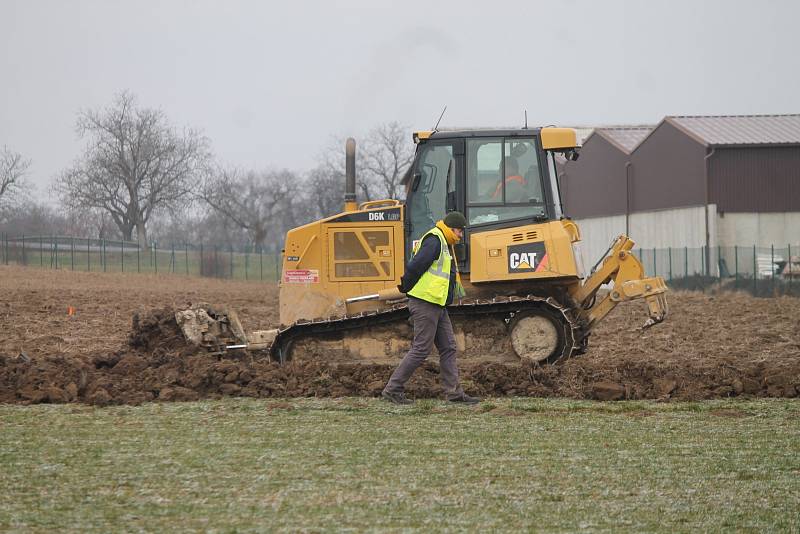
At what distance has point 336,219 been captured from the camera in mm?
13312

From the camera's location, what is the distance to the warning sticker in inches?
523

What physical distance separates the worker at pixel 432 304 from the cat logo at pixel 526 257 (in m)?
1.88

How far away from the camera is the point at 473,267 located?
41.3ft

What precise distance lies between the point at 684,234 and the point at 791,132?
212 inches

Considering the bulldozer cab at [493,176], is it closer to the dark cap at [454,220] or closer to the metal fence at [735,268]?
the dark cap at [454,220]

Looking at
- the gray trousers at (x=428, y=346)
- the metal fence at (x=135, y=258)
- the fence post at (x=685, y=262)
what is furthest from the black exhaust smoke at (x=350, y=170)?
the metal fence at (x=135, y=258)

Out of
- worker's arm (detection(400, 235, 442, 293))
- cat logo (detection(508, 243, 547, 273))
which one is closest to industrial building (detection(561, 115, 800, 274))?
cat logo (detection(508, 243, 547, 273))

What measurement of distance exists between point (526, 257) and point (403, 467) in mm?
5355

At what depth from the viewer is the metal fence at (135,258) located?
170 ft

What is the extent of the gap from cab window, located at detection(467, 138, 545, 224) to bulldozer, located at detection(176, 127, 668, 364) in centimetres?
1

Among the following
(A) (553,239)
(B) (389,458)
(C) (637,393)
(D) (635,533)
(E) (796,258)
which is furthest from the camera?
(E) (796,258)

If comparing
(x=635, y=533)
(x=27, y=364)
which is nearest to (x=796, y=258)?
(x=27, y=364)

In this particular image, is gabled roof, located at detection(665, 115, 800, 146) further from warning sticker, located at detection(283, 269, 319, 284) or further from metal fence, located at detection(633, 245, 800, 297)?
warning sticker, located at detection(283, 269, 319, 284)

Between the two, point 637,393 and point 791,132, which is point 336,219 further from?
point 791,132
